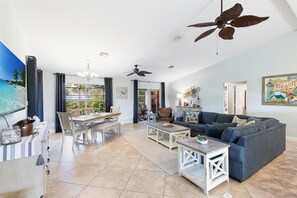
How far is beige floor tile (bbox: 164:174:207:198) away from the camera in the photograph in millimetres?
1976

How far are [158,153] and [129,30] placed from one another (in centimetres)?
280

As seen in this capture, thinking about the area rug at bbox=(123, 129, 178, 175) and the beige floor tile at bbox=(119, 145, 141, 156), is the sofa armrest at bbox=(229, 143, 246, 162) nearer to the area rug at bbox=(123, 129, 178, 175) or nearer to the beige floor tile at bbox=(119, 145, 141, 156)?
the area rug at bbox=(123, 129, 178, 175)

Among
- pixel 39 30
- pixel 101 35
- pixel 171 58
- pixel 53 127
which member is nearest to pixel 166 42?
pixel 171 58

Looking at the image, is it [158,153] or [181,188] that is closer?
[181,188]

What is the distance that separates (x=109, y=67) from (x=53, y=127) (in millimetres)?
3178

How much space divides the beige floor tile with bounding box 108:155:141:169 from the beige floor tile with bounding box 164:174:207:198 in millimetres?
825

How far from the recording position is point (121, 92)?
23.6ft

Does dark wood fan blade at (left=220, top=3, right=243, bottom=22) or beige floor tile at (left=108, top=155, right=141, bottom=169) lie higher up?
dark wood fan blade at (left=220, top=3, right=243, bottom=22)

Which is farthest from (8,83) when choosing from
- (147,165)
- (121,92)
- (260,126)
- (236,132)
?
(121,92)

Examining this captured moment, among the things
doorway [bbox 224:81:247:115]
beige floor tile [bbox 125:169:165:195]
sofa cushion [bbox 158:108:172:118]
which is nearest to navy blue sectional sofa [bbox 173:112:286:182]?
beige floor tile [bbox 125:169:165:195]

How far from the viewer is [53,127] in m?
5.62

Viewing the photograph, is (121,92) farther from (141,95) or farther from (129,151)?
(129,151)

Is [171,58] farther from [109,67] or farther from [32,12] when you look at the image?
[32,12]

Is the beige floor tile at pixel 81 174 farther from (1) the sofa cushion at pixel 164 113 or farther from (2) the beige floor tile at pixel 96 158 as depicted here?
(1) the sofa cushion at pixel 164 113
